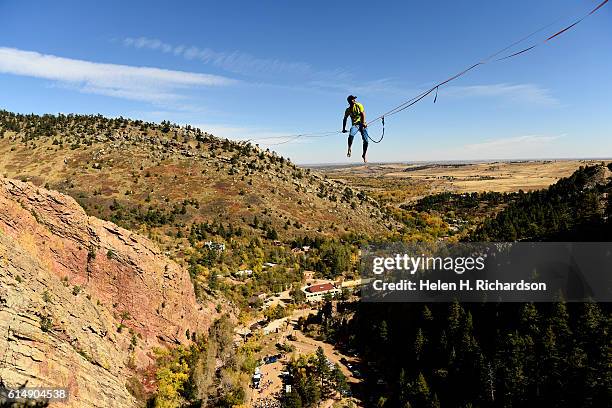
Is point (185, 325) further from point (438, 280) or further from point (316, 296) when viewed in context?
point (438, 280)

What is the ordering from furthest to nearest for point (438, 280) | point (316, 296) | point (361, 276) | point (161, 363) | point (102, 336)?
→ point (361, 276), point (316, 296), point (438, 280), point (161, 363), point (102, 336)

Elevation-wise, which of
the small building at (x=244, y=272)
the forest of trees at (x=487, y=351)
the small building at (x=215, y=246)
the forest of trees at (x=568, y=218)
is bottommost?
the forest of trees at (x=487, y=351)

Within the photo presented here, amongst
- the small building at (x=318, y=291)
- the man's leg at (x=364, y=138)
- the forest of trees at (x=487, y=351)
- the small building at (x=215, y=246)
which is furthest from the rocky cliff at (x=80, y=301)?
the small building at (x=318, y=291)

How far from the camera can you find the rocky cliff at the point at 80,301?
18.6 m

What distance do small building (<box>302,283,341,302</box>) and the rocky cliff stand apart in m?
26.0

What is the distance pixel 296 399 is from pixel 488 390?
1887cm

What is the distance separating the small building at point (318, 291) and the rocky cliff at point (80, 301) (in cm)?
2595

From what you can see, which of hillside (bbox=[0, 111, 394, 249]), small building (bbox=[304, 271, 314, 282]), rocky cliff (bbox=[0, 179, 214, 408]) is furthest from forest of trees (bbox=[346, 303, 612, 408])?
hillside (bbox=[0, 111, 394, 249])

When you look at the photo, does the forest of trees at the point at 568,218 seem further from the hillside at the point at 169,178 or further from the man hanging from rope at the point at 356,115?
the man hanging from rope at the point at 356,115

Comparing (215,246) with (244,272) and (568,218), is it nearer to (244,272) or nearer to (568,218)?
(244,272)

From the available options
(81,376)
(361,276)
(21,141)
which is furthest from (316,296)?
(21,141)

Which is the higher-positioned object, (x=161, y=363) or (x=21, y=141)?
(x=21, y=141)

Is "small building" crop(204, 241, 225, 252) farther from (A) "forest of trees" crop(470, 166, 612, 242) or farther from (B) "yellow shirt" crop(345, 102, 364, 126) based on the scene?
(B) "yellow shirt" crop(345, 102, 364, 126)

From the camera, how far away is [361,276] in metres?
73.2
